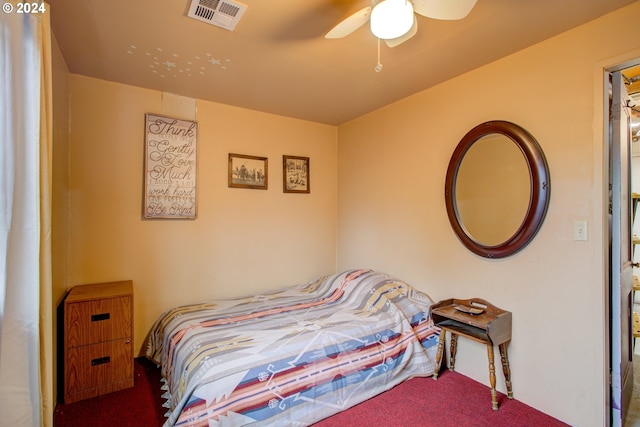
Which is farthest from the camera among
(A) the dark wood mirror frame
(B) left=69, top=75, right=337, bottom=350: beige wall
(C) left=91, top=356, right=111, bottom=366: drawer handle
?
(B) left=69, top=75, right=337, bottom=350: beige wall

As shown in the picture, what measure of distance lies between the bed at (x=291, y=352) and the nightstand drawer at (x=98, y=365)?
240 mm

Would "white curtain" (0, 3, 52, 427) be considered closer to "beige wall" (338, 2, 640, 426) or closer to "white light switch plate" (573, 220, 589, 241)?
"beige wall" (338, 2, 640, 426)

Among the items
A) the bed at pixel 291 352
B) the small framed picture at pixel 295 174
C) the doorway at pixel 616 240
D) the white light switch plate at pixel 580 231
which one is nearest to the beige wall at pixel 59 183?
the bed at pixel 291 352

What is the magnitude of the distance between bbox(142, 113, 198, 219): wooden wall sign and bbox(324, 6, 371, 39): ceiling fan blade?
1.81m

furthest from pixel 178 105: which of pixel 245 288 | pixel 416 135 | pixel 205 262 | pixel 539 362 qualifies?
→ pixel 539 362

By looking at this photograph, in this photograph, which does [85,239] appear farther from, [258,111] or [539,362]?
[539,362]

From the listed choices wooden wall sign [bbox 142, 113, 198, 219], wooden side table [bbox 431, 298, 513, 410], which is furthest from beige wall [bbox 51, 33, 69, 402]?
wooden side table [bbox 431, 298, 513, 410]

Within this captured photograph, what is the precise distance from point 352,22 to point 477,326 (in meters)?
1.90

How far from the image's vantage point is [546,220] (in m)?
1.91

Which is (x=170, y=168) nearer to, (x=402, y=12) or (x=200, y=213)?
(x=200, y=213)

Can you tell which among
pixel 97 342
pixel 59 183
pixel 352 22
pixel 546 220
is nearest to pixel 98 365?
pixel 97 342

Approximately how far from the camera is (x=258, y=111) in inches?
126

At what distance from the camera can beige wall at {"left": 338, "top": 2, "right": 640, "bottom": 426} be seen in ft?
5.64

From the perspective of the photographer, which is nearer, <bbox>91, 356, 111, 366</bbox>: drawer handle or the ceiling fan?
the ceiling fan
